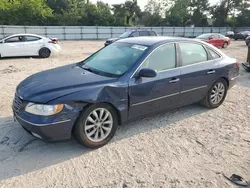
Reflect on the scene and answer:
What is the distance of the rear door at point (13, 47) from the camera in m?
11.4

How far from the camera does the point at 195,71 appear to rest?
14.8ft

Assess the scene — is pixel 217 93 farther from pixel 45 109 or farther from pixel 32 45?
pixel 32 45

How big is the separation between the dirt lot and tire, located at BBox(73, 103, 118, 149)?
137 millimetres

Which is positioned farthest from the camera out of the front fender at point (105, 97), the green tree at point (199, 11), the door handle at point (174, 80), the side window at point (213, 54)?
the green tree at point (199, 11)

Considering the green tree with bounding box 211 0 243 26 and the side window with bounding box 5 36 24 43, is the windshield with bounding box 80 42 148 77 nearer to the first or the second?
the side window with bounding box 5 36 24 43

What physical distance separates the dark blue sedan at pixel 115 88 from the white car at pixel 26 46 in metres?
8.57

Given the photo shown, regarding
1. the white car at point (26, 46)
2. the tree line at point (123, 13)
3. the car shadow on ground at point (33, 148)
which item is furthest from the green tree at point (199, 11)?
the car shadow on ground at point (33, 148)

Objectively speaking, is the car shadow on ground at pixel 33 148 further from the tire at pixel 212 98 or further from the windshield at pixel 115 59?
the windshield at pixel 115 59

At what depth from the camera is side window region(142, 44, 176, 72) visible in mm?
3947

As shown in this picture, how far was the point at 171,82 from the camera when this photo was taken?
414 cm

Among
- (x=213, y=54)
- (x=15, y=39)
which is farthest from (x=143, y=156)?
(x=15, y=39)

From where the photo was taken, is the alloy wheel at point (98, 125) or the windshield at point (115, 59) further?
the windshield at point (115, 59)

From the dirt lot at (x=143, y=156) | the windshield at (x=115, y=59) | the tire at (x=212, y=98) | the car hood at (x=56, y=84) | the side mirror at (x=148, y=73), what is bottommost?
the dirt lot at (x=143, y=156)

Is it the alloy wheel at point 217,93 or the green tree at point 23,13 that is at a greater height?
the green tree at point 23,13
